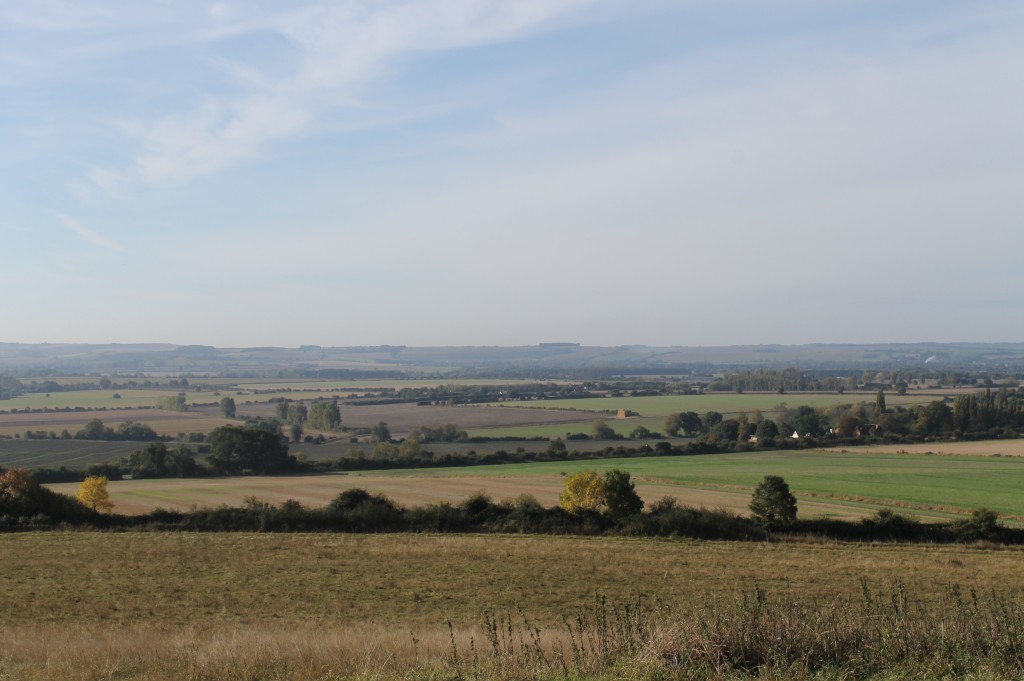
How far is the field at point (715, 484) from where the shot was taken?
4212cm

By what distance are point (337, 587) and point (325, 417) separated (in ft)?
267

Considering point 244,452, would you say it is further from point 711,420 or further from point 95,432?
point 711,420

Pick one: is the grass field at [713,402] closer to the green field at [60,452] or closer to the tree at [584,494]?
the green field at [60,452]

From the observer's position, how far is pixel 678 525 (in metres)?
31.5

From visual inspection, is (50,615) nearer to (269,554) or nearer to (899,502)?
(269,554)

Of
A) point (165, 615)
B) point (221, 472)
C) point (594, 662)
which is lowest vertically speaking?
point (221, 472)

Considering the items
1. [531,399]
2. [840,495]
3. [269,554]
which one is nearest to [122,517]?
[269,554]

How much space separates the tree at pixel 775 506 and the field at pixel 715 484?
4791 millimetres

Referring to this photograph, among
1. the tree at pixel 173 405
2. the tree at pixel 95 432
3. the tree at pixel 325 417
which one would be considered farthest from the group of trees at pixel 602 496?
the tree at pixel 173 405

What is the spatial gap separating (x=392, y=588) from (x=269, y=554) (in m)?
7.00

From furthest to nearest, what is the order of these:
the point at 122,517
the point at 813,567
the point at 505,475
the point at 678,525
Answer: the point at 505,475
the point at 122,517
the point at 678,525
the point at 813,567

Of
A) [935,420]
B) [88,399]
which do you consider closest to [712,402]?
[935,420]

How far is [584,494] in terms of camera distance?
119ft

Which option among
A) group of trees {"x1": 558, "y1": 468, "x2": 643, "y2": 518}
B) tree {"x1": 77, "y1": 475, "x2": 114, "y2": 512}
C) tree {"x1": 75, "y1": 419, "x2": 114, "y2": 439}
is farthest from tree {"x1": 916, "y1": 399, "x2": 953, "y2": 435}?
tree {"x1": 75, "y1": 419, "x2": 114, "y2": 439}
